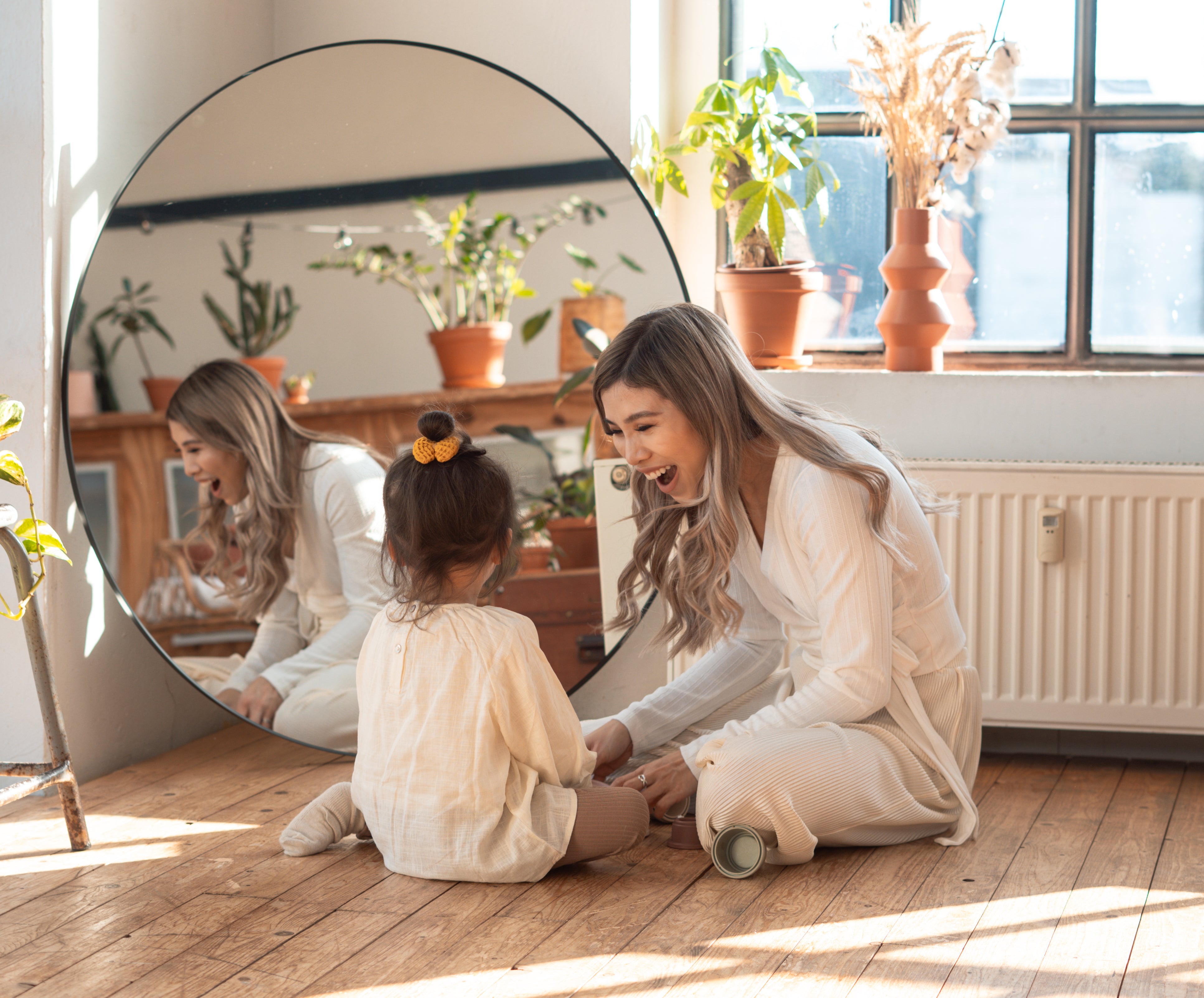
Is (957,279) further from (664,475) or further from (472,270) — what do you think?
(664,475)

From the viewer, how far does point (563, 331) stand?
2.46 m

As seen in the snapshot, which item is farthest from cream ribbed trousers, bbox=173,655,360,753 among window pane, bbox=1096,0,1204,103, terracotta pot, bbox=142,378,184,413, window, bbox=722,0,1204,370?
window pane, bbox=1096,0,1204,103

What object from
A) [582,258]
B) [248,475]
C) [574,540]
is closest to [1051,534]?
[574,540]

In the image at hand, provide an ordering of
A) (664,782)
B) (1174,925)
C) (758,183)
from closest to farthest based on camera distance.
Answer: (1174,925) → (664,782) → (758,183)

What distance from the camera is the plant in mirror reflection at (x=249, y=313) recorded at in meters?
2.38

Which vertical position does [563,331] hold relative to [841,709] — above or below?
above

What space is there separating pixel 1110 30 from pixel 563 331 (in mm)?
1302

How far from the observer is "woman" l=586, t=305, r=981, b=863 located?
1.80 m

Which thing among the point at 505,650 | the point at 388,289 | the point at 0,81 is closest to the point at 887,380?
the point at 388,289

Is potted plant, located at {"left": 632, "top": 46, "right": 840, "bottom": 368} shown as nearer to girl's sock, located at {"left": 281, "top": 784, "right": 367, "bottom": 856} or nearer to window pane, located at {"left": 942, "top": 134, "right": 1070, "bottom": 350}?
window pane, located at {"left": 942, "top": 134, "right": 1070, "bottom": 350}

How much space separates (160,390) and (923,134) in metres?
1.54

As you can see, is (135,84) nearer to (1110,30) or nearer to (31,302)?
(31,302)

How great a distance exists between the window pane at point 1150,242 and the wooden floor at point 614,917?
3.39ft

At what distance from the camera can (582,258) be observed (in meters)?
2.46
